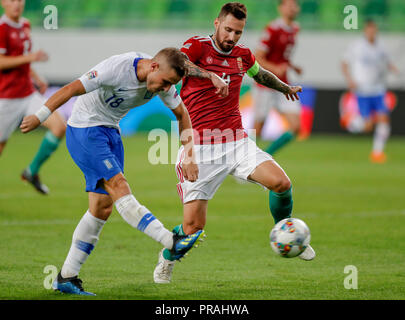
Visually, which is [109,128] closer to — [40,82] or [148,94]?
[148,94]

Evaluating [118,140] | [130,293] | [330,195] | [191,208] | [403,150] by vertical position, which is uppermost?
[118,140]

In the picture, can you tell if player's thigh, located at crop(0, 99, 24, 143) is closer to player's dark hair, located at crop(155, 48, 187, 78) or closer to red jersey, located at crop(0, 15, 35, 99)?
red jersey, located at crop(0, 15, 35, 99)

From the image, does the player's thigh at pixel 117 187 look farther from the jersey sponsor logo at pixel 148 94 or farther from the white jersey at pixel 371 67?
the white jersey at pixel 371 67

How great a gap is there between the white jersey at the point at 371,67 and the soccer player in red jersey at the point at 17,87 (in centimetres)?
929

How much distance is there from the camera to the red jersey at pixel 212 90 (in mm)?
6277

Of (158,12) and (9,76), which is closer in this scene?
A: (9,76)

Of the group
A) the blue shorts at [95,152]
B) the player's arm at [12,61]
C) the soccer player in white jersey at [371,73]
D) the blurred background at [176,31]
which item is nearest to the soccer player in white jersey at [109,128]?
the blue shorts at [95,152]

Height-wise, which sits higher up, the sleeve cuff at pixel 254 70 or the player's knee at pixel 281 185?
the sleeve cuff at pixel 254 70

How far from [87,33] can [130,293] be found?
19194mm

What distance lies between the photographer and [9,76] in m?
10.1

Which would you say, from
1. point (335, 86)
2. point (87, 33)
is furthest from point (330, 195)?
point (87, 33)

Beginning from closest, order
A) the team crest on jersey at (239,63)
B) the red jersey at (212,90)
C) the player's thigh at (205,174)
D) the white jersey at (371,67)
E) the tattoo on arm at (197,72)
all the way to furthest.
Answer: the tattoo on arm at (197,72), the player's thigh at (205,174), the red jersey at (212,90), the team crest on jersey at (239,63), the white jersey at (371,67)

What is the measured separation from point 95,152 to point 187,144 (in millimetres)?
719

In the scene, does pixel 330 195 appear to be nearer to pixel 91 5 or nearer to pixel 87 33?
pixel 87 33
